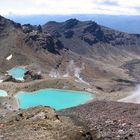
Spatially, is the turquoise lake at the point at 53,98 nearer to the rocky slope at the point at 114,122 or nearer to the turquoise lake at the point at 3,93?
the turquoise lake at the point at 3,93

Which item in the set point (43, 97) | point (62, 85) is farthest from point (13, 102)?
point (62, 85)

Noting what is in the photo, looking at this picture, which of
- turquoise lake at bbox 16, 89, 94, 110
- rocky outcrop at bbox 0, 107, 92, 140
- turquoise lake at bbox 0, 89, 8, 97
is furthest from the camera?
turquoise lake at bbox 0, 89, 8, 97

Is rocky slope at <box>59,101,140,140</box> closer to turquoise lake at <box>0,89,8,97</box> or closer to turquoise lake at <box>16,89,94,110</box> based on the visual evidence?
turquoise lake at <box>16,89,94,110</box>

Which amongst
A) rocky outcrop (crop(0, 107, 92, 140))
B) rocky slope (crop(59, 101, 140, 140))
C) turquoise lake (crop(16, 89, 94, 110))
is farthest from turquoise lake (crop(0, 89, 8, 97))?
rocky outcrop (crop(0, 107, 92, 140))

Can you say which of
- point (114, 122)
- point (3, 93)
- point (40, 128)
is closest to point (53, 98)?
point (3, 93)

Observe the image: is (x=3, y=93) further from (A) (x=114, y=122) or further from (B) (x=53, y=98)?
(A) (x=114, y=122)

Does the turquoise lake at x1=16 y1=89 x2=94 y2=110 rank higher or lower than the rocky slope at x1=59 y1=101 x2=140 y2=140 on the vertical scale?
lower
